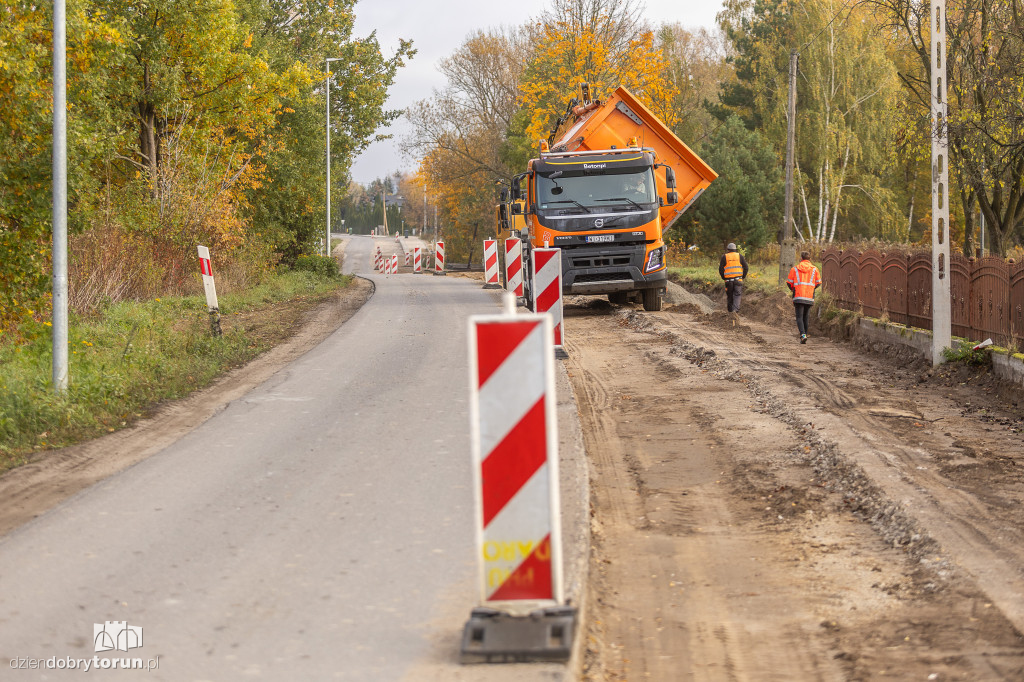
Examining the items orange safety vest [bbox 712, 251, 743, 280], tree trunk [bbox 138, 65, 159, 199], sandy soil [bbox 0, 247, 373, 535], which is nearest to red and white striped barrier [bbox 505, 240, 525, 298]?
sandy soil [bbox 0, 247, 373, 535]

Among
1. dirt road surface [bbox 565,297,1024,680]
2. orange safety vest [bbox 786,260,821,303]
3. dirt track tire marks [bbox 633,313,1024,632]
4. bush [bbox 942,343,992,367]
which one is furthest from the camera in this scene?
orange safety vest [bbox 786,260,821,303]

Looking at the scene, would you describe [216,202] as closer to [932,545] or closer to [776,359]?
[776,359]

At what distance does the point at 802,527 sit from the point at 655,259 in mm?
13465

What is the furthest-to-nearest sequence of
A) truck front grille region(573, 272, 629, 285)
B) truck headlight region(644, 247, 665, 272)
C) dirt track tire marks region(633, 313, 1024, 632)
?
1. truck headlight region(644, 247, 665, 272)
2. truck front grille region(573, 272, 629, 285)
3. dirt track tire marks region(633, 313, 1024, 632)

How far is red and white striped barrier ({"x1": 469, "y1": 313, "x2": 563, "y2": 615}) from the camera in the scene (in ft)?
13.4

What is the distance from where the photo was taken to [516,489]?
163 inches

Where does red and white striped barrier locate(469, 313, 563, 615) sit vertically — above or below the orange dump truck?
below

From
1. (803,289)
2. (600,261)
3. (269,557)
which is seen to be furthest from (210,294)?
(269,557)

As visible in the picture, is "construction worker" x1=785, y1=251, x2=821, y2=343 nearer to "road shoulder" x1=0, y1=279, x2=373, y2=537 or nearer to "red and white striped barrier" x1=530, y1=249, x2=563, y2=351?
"red and white striped barrier" x1=530, y1=249, x2=563, y2=351

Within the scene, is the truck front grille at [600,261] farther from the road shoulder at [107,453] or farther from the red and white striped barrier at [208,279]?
the road shoulder at [107,453]

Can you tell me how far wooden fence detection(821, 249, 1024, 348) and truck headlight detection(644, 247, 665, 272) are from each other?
3604 millimetres

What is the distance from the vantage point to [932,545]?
19.7 feet

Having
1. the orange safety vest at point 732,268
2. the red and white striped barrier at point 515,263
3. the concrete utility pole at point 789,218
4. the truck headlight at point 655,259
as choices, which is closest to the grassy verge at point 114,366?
the red and white striped barrier at point 515,263

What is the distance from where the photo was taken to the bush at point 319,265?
119ft
